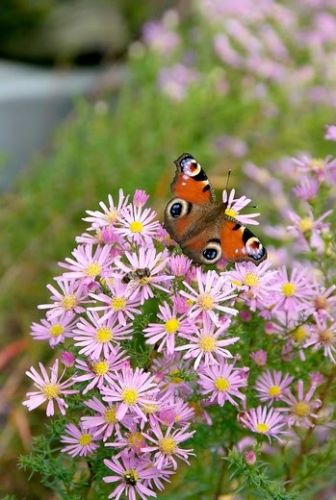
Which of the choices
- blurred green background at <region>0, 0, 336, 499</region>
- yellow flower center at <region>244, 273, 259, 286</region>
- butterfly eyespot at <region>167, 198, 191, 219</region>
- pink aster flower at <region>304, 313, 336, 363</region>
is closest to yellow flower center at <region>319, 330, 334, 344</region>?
pink aster flower at <region>304, 313, 336, 363</region>

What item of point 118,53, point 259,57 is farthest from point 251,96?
point 118,53

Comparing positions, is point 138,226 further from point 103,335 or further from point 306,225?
point 306,225

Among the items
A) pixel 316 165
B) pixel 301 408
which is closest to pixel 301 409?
pixel 301 408

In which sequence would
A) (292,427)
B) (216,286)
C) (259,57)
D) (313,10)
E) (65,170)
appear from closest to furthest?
(216,286), (292,427), (65,170), (259,57), (313,10)

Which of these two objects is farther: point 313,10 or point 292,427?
point 313,10

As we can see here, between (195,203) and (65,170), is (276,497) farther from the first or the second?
(65,170)

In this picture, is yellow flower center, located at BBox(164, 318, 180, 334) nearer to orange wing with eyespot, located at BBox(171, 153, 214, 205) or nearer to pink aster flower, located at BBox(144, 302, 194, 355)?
pink aster flower, located at BBox(144, 302, 194, 355)
